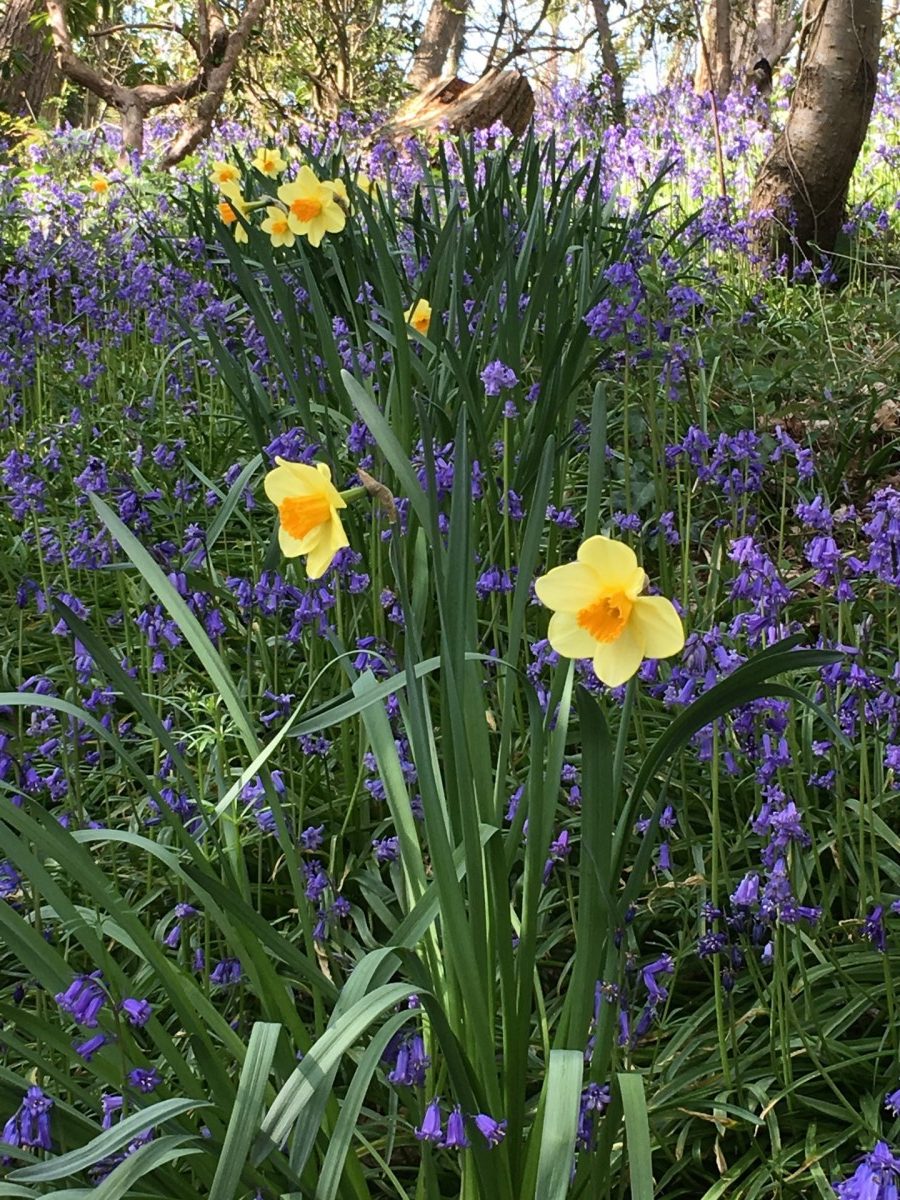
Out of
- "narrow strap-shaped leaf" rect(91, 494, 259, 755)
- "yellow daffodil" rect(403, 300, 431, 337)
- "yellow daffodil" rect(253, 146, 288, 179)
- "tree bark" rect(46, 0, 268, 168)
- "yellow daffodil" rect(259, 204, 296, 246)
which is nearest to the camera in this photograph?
"narrow strap-shaped leaf" rect(91, 494, 259, 755)

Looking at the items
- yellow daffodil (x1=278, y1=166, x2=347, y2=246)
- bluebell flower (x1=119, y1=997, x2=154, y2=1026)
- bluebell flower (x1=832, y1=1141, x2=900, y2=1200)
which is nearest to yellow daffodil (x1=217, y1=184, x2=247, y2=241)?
yellow daffodil (x1=278, y1=166, x2=347, y2=246)

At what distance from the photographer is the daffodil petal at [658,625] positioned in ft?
3.55

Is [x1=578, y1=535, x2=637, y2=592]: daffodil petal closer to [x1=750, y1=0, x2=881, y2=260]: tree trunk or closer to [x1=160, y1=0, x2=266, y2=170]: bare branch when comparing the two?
[x1=750, y1=0, x2=881, y2=260]: tree trunk

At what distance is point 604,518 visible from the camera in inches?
122

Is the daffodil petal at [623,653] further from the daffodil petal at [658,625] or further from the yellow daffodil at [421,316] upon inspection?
the yellow daffodil at [421,316]

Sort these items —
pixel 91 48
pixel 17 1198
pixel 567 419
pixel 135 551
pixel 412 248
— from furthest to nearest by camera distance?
pixel 91 48, pixel 412 248, pixel 567 419, pixel 135 551, pixel 17 1198

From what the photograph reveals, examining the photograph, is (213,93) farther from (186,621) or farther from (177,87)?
(186,621)

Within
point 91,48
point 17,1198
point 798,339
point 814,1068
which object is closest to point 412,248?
point 798,339

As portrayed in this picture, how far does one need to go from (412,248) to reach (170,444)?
1.02 m

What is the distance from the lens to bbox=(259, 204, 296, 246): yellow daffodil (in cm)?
285

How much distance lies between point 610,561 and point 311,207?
1935mm

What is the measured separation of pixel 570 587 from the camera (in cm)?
113

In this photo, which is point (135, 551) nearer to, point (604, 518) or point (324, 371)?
point (324, 371)

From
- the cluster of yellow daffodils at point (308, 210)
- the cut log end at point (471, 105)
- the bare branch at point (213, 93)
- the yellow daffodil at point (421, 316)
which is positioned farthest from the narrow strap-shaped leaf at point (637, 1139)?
the bare branch at point (213, 93)
